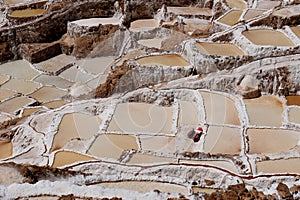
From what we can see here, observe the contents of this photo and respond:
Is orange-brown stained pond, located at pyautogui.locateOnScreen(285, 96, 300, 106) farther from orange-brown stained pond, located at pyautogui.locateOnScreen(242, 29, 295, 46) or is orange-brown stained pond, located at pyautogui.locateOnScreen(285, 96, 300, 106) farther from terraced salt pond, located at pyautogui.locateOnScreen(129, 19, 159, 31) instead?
terraced salt pond, located at pyautogui.locateOnScreen(129, 19, 159, 31)

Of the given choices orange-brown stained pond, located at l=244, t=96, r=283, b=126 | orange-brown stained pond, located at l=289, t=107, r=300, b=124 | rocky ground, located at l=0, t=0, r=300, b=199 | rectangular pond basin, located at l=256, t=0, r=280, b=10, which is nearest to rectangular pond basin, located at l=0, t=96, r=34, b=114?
rocky ground, located at l=0, t=0, r=300, b=199

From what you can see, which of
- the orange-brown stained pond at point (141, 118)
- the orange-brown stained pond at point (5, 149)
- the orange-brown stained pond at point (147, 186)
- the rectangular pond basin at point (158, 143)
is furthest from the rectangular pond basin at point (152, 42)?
the orange-brown stained pond at point (147, 186)

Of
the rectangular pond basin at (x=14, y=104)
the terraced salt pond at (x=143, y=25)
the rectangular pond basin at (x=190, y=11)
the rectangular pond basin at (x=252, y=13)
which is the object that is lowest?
the rectangular pond basin at (x=14, y=104)

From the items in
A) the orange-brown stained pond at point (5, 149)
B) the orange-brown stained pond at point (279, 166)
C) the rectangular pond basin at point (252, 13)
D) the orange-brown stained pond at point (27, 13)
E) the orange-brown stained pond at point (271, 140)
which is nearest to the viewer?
the orange-brown stained pond at point (279, 166)

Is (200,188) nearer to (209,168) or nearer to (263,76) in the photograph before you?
(209,168)

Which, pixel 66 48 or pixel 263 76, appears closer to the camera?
pixel 263 76

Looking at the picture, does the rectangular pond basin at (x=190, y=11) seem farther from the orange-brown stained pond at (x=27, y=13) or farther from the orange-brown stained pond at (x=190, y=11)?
the orange-brown stained pond at (x=27, y=13)

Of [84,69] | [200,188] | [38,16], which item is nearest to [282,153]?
[200,188]
